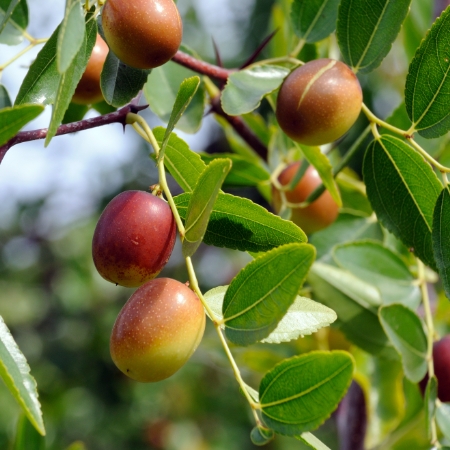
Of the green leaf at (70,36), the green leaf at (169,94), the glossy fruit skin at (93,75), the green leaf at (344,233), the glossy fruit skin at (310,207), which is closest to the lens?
the green leaf at (70,36)

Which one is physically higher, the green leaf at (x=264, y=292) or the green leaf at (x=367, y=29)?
the green leaf at (x=367, y=29)

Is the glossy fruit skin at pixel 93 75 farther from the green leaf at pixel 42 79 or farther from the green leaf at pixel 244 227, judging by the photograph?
the green leaf at pixel 244 227

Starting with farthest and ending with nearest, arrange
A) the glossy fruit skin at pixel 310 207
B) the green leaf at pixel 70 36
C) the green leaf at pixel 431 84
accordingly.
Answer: the glossy fruit skin at pixel 310 207, the green leaf at pixel 431 84, the green leaf at pixel 70 36

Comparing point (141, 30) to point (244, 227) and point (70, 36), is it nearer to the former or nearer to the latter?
point (70, 36)

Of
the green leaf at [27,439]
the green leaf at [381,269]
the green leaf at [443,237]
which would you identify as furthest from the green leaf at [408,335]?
the green leaf at [27,439]

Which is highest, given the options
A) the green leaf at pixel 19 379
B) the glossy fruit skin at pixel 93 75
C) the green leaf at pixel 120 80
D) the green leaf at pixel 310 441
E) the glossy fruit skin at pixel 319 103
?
the glossy fruit skin at pixel 319 103

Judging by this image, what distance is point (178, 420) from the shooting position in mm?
4414

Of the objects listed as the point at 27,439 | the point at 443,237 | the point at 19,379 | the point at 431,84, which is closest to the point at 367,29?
the point at 431,84

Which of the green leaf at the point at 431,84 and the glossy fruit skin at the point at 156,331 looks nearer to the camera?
the glossy fruit skin at the point at 156,331

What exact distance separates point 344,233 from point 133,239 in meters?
0.98

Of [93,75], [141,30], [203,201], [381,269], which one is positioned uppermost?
[141,30]

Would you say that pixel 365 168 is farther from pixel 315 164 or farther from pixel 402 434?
pixel 402 434

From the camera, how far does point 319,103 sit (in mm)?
1087

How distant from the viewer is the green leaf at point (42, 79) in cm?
100
